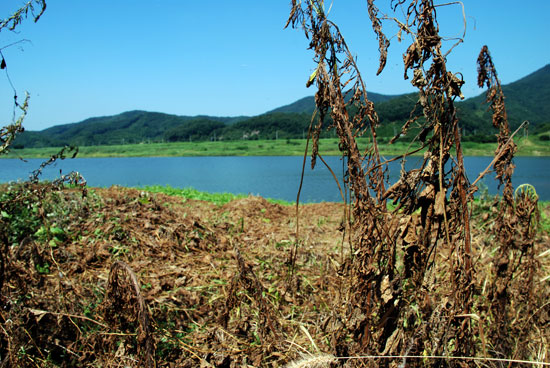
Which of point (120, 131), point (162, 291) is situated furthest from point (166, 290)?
point (120, 131)

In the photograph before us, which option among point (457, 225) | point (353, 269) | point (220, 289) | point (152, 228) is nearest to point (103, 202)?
point (152, 228)

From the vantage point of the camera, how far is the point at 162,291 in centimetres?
360

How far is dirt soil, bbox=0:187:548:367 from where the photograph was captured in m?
2.51

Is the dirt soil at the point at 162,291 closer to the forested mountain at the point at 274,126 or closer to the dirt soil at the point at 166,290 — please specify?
the dirt soil at the point at 166,290

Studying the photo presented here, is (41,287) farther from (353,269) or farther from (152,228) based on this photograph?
(353,269)

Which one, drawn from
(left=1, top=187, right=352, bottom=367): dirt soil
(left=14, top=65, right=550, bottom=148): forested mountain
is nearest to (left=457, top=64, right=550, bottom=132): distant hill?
(left=14, top=65, right=550, bottom=148): forested mountain

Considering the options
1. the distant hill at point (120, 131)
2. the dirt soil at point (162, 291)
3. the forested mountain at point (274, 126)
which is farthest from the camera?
the distant hill at point (120, 131)

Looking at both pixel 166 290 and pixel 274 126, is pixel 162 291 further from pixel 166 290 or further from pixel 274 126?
pixel 274 126

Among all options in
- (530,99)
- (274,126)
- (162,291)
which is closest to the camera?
(162,291)

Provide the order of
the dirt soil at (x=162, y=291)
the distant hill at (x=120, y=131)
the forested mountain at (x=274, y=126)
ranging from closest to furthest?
the dirt soil at (x=162, y=291) < the forested mountain at (x=274, y=126) < the distant hill at (x=120, y=131)

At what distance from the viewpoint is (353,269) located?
1917mm

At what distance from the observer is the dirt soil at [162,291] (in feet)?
8.24

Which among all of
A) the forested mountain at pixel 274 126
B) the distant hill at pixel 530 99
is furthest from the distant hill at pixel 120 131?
the distant hill at pixel 530 99

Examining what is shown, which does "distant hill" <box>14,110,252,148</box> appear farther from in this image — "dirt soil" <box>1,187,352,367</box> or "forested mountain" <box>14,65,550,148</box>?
"dirt soil" <box>1,187,352,367</box>
